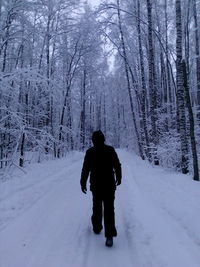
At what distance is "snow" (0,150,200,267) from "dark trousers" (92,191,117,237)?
21 centimetres

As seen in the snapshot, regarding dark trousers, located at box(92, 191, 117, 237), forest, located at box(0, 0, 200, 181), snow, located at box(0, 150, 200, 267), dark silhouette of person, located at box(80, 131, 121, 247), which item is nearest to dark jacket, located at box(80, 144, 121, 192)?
dark silhouette of person, located at box(80, 131, 121, 247)

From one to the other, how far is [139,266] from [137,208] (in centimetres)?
280

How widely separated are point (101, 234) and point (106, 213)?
1.95 feet

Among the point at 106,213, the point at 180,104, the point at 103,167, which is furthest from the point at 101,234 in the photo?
the point at 180,104

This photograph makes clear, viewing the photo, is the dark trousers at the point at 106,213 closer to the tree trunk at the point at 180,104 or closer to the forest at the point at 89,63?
the forest at the point at 89,63

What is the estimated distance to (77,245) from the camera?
4188 mm

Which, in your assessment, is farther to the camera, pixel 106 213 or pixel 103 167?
pixel 103 167

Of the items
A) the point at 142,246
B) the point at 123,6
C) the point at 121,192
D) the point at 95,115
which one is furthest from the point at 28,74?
the point at 95,115

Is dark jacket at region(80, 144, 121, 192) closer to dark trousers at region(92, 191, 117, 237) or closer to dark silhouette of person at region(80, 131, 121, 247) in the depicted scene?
dark silhouette of person at region(80, 131, 121, 247)

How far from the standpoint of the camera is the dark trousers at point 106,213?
14.2 ft

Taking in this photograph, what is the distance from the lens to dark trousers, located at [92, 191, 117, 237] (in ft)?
14.2

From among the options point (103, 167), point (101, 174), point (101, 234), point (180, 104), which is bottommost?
point (101, 234)

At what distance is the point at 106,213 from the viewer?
446 centimetres

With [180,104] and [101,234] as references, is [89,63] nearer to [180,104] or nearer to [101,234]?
[180,104]
